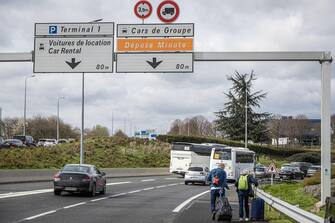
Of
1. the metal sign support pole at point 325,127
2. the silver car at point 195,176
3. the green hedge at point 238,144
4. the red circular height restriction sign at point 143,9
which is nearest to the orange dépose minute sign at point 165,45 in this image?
the red circular height restriction sign at point 143,9

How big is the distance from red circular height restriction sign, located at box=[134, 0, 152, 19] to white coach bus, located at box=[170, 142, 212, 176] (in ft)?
126

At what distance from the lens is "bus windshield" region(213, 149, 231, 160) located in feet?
173

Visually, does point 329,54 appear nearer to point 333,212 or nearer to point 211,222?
point 211,222

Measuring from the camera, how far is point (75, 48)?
74.4ft

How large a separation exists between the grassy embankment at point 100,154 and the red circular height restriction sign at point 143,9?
86.1 ft

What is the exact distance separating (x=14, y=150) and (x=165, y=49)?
113 ft

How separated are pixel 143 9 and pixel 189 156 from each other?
38.6 metres

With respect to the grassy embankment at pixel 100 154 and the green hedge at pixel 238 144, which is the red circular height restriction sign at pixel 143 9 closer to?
the grassy embankment at pixel 100 154

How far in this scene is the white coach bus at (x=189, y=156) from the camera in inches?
2328

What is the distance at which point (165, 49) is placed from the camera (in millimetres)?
21750

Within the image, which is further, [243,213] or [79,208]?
[79,208]

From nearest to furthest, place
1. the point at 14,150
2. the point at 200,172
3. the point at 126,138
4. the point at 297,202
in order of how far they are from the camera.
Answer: the point at 297,202
the point at 200,172
the point at 14,150
the point at 126,138

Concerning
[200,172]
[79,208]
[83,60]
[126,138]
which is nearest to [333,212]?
[79,208]

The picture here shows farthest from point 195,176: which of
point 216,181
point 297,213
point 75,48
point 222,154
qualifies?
point 297,213
